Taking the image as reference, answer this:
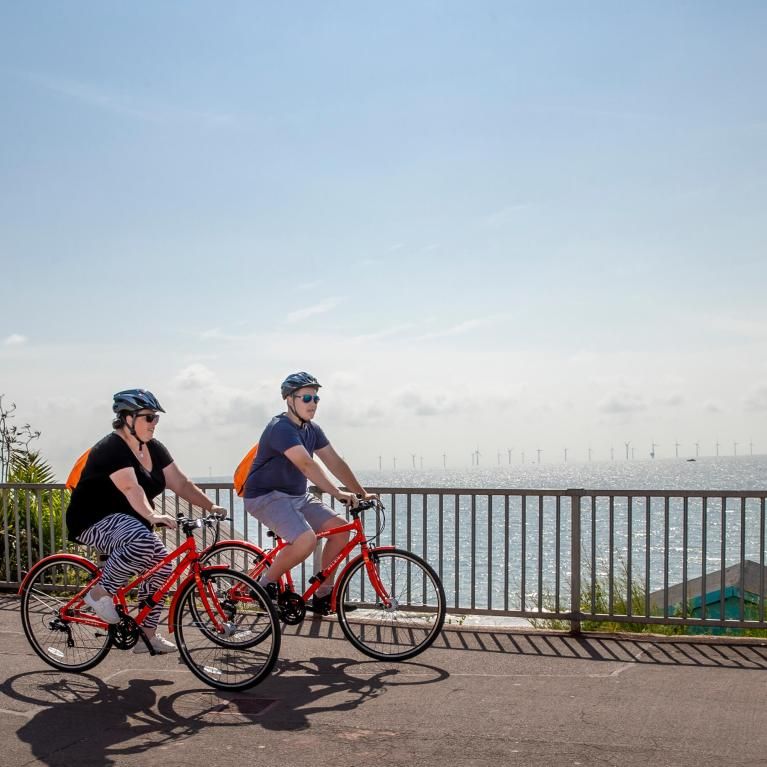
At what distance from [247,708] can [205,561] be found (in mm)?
1117

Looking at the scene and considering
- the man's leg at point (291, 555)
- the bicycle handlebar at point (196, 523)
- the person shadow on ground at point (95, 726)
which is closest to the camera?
the person shadow on ground at point (95, 726)

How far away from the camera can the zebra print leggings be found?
6.27 metres

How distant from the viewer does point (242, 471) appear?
25.4 ft

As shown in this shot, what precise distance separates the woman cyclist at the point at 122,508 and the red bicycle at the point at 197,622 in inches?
3.2

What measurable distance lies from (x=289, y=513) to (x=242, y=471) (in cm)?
81

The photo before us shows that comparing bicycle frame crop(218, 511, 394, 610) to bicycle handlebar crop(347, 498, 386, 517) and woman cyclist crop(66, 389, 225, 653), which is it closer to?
bicycle handlebar crop(347, 498, 386, 517)

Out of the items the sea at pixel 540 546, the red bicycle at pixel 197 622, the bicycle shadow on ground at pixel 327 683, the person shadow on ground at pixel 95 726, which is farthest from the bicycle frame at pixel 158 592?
the sea at pixel 540 546

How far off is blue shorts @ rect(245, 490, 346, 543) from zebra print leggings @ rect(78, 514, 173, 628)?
1.03 m

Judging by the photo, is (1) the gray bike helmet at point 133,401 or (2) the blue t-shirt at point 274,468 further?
(2) the blue t-shirt at point 274,468

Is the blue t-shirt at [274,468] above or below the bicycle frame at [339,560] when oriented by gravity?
above

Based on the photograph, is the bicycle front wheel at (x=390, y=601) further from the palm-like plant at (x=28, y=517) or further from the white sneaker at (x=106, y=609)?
the palm-like plant at (x=28, y=517)

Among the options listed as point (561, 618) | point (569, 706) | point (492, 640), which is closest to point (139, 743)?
point (569, 706)

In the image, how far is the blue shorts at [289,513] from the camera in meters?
7.07

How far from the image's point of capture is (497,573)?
185 feet
